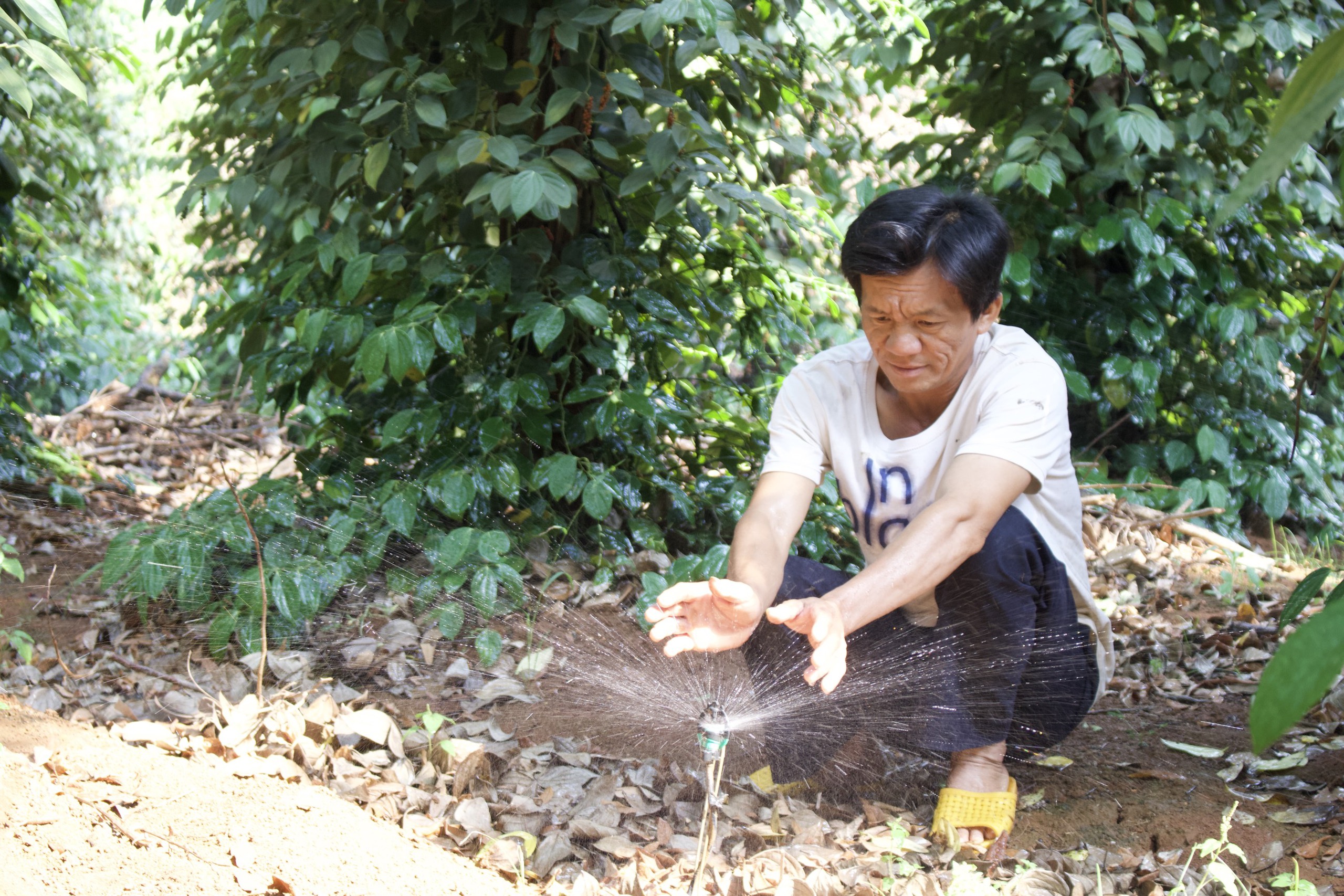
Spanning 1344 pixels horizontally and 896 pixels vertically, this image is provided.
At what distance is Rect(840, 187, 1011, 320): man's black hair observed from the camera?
1.81m

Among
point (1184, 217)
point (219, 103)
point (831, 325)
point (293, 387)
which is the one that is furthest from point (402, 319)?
point (1184, 217)

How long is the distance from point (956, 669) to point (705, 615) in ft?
1.92

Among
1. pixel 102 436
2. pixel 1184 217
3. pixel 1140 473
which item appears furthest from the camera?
pixel 102 436

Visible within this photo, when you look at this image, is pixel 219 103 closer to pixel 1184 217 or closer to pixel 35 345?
pixel 35 345

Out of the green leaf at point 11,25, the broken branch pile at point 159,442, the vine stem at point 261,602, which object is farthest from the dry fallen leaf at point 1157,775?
the broken branch pile at point 159,442

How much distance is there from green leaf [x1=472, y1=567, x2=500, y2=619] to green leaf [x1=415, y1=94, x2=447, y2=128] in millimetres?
1029

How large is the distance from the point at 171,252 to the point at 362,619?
6.21 meters

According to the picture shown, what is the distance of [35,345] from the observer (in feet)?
13.1

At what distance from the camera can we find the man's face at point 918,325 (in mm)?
1828

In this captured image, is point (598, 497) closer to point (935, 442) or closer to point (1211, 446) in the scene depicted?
point (935, 442)

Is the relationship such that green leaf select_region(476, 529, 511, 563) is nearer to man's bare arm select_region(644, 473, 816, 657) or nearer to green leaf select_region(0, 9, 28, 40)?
man's bare arm select_region(644, 473, 816, 657)

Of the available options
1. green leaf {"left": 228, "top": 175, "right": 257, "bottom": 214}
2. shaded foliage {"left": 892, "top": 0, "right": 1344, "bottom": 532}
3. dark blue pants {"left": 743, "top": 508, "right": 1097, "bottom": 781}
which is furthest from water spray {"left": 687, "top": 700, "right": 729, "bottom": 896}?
shaded foliage {"left": 892, "top": 0, "right": 1344, "bottom": 532}

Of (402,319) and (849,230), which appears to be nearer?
(849,230)

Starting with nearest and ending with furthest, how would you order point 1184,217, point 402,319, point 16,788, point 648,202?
point 16,788, point 402,319, point 648,202, point 1184,217
